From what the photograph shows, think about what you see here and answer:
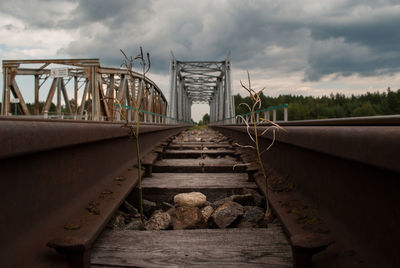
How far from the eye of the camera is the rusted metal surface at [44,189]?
925 mm

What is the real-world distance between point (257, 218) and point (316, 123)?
716mm

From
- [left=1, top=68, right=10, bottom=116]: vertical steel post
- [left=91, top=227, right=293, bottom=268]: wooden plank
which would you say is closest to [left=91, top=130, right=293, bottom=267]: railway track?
[left=91, top=227, right=293, bottom=268]: wooden plank

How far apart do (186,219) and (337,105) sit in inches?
4930

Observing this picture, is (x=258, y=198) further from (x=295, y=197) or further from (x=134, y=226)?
(x=134, y=226)

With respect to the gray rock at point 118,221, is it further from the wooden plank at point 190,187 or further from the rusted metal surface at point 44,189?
the wooden plank at point 190,187

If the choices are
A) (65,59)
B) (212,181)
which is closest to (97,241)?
(212,181)

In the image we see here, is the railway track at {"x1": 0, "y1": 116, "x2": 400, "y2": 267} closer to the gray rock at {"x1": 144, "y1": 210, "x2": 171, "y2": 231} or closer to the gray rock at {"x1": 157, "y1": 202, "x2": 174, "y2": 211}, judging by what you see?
the gray rock at {"x1": 144, "y1": 210, "x2": 171, "y2": 231}

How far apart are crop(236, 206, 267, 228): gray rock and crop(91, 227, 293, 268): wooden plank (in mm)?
257

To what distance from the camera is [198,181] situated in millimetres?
2627

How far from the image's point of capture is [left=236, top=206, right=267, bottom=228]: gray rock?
1.70 meters

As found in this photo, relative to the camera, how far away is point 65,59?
15.2 m

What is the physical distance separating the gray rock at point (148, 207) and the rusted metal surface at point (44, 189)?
0.40 metres

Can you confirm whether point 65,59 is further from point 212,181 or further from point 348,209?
point 348,209

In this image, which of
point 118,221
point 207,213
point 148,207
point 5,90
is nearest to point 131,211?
point 148,207
